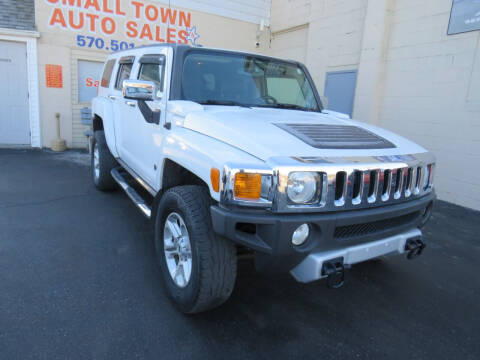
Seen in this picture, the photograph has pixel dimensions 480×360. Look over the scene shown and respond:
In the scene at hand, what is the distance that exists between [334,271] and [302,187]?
54 centimetres

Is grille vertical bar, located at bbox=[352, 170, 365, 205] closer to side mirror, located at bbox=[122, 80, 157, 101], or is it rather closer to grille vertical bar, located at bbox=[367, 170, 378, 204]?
grille vertical bar, located at bbox=[367, 170, 378, 204]

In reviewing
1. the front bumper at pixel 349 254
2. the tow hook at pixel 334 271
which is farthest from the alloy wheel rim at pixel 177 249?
the tow hook at pixel 334 271

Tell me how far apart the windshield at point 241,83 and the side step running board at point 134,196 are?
1094mm

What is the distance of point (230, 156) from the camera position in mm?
2094

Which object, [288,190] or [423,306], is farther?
[423,306]

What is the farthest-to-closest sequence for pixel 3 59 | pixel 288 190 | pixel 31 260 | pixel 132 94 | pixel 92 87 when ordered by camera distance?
pixel 92 87 → pixel 3 59 → pixel 31 260 → pixel 132 94 → pixel 288 190

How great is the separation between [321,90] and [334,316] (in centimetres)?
725

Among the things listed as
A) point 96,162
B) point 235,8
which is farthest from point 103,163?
point 235,8

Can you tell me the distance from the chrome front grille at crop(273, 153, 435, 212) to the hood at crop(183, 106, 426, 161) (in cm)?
10

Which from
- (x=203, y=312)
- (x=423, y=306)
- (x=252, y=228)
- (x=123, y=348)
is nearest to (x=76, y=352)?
(x=123, y=348)

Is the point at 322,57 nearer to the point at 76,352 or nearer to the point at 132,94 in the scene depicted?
the point at 132,94

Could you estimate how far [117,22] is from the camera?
376 inches

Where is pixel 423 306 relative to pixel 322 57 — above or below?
below

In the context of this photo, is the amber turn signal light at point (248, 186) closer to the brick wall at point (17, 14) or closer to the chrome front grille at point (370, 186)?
the chrome front grille at point (370, 186)
